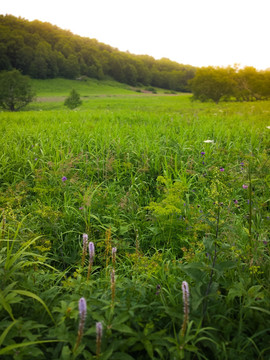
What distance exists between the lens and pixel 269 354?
3.75 ft

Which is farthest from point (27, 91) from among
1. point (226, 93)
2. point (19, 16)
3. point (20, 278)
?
point (19, 16)

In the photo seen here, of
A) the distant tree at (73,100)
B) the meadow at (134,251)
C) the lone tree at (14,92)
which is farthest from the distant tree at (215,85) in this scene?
the meadow at (134,251)

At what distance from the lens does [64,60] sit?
7525 cm

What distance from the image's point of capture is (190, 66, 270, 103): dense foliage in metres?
31.7

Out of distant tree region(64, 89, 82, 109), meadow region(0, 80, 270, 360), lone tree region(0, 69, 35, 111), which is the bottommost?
meadow region(0, 80, 270, 360)

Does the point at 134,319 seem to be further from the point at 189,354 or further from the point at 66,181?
the point at 66,181

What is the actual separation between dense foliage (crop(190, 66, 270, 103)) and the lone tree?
74.5ft

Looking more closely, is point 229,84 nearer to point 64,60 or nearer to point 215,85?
point 215,85

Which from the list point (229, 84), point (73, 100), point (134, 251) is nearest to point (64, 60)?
point (229, 84)

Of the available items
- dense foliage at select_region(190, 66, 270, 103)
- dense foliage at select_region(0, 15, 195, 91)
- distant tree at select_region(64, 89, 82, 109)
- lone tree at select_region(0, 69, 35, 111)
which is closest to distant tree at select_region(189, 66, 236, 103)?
dense foliage at select_region(190, 66, 270, 103)

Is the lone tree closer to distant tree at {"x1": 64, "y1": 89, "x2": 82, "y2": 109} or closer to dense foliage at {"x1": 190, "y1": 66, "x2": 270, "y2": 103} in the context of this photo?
distant tree at {"x1": 64, "y1": 89, "x2": 82, "y2": 109}

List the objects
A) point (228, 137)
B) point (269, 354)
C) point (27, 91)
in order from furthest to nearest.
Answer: point (27, 91), point (228, 137), point (269, 354)

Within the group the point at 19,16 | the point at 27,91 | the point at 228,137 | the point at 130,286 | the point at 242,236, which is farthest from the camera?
the point at 19,16

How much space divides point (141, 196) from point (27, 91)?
102 feet
